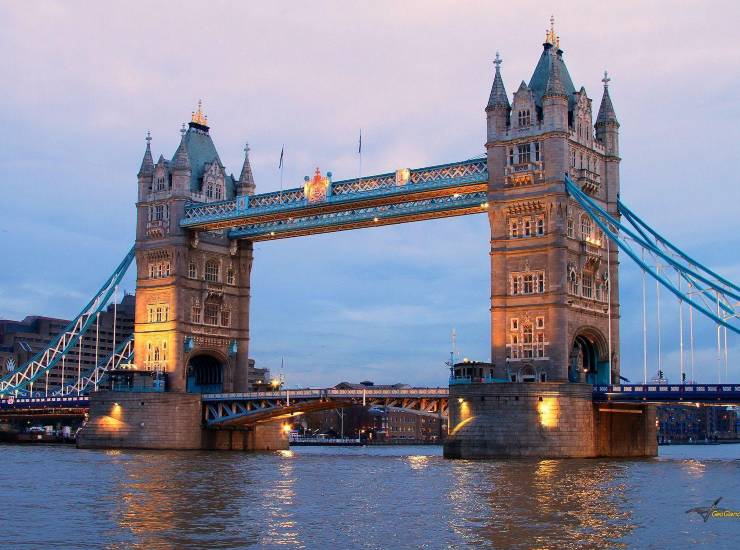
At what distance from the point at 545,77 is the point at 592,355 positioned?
2101 cm

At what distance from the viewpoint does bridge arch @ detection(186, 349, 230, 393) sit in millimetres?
105562

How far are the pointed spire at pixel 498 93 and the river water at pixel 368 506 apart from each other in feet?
89.3

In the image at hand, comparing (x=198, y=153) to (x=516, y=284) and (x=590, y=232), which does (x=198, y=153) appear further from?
(x=590, y=232)

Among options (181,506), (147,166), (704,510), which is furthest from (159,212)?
(704,510)

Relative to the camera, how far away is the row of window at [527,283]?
268 feet

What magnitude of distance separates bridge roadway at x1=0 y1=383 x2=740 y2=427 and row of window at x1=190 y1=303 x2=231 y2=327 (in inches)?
306

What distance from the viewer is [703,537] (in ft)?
119

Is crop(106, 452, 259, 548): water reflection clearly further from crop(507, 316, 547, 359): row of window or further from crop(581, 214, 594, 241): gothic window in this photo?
crop(581, 214, 594, 241): gothic window

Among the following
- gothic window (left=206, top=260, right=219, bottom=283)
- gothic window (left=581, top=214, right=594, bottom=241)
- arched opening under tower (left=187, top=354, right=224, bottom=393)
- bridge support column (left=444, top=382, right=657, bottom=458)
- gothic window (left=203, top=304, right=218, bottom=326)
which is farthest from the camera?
arched opening under tower (left=187, top=354, right=224, bottom=393)

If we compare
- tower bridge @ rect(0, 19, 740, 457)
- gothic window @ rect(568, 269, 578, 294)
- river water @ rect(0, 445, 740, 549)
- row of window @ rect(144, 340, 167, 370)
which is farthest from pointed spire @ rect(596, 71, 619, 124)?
row of window @ rect(144, 340, 167, 370)

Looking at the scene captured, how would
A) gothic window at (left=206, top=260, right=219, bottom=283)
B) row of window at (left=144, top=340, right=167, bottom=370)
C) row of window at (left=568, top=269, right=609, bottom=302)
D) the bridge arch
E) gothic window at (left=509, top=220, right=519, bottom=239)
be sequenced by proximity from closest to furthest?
row of window at (left=568, top=269, right=609, bottom=302) < gothic window at (left=509, top=220, right=519, bottom=239) < row of window at (left=144, top=340, right=167, bottom=370) < the bridge arch < gothic window at (left=206, top=260, right=219, bottom=283)

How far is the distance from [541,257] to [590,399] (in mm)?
10799

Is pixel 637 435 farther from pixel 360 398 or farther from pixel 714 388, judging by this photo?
pixel 360 398

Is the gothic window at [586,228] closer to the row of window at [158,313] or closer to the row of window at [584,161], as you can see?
the row of window at [584,161]
